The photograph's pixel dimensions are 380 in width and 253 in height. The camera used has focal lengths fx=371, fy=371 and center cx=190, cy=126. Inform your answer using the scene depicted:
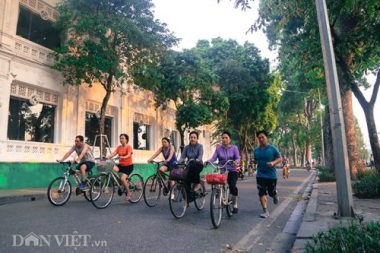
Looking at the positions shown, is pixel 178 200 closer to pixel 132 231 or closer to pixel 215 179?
pixel 215 179

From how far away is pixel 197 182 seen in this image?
27.7ft

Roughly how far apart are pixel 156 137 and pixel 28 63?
42.1 feet

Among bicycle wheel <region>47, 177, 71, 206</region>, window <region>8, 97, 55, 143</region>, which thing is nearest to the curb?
bicycle wheel <region>47, 177, 71, 206</region>

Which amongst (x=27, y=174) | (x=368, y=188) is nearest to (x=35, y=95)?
(x=27, y=174)

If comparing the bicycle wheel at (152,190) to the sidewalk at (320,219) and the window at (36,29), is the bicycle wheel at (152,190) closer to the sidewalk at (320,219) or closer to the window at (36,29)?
the sidewalk at (320,219)

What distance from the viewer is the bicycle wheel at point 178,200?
25.8 feet

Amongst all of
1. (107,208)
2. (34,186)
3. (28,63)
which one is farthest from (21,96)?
(107,208)

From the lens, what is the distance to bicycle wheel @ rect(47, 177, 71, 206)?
9594 millimetres

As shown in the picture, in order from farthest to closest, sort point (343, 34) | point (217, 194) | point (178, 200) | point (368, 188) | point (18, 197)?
1. point (343, 34)
2. point (18, 197)
3. point (368, 188)
4. point (178, 200)
5. point (217, 194)

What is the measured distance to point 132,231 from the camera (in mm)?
6531

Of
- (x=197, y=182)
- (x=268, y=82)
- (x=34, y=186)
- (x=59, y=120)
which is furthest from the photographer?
(x=268, y=82)

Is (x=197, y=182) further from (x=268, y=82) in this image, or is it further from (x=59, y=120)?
(x=268, y=82)

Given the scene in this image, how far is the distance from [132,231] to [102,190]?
3502mm

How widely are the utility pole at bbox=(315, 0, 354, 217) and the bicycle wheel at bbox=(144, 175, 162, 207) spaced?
472cm
